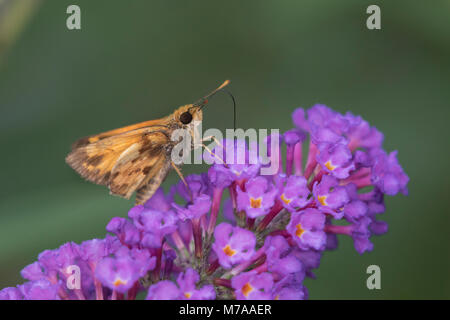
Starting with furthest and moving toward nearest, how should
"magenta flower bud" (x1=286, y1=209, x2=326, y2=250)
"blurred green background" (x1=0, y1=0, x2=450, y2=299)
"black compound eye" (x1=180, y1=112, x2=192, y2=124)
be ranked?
1. "blurred green background" (x1=0, y1=0, x2=450, y2=299)
2. "black compound eye" (x1=180, y1=112, x2=192, y2=124)
3. "magenta flower bud" (x1=286, y1=209, x2=326, y2=250)

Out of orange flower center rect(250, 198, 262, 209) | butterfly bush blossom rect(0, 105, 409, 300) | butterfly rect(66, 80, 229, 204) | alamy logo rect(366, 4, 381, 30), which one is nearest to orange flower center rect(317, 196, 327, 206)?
butterfly bush blossom rect(0, 105, 409, 300)

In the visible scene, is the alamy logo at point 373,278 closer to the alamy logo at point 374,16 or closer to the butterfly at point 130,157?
the butterfly at point 130,157

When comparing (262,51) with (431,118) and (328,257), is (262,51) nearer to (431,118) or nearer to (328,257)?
(431,118)

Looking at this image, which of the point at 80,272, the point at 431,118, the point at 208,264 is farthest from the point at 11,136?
the point at 431,118

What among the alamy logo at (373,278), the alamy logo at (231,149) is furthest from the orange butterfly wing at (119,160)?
the alamy logo at (373,278)

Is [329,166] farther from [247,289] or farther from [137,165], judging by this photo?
[137,165]

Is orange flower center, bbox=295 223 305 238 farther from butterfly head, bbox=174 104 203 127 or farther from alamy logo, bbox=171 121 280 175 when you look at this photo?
butterfly head, bbox=174 104 203 127
